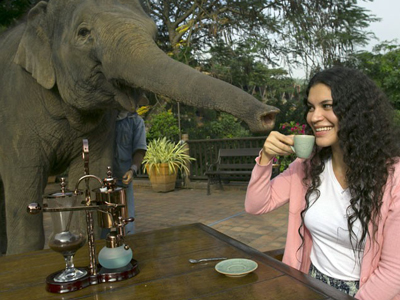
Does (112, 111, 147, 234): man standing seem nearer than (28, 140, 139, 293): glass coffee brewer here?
No

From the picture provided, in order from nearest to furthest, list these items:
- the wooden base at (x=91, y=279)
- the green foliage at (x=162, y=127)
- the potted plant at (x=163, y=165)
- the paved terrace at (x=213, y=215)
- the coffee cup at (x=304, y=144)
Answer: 1. the wooden base at (x=91, y=279)
2. the coffee cup at (x=304, y=144)
3. the paved terrace at (x=213, y=215)
4. the potted plant at (x=163, y=165)
5. the green foliage at (x=162, y=127)

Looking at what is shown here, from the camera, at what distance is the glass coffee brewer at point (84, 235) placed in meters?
1.37

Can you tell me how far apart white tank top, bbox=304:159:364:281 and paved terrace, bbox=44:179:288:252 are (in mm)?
2262

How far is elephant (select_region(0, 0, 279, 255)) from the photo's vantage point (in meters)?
1.65

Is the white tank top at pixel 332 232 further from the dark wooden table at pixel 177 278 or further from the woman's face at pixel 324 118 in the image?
the dark wooden table at pixel 177 278

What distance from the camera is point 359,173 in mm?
1676

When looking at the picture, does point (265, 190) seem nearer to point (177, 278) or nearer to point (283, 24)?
point (177, 278)

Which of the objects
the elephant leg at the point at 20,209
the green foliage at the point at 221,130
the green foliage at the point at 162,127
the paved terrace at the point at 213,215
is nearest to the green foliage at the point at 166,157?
the paved terrace at the point at 213,215

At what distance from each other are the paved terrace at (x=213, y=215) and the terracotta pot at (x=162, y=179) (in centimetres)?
18

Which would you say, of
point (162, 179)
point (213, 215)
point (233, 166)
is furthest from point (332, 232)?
point (162, 179)

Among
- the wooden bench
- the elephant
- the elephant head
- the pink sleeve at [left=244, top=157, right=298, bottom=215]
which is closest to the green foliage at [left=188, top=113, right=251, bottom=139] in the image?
the wooden bench

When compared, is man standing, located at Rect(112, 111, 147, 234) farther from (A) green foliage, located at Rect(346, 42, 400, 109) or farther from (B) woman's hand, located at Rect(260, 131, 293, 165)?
(A) green foliage, located at Rect(346, 42, 400, 109)

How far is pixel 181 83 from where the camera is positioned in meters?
1.53

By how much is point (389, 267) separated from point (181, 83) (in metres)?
1.08
